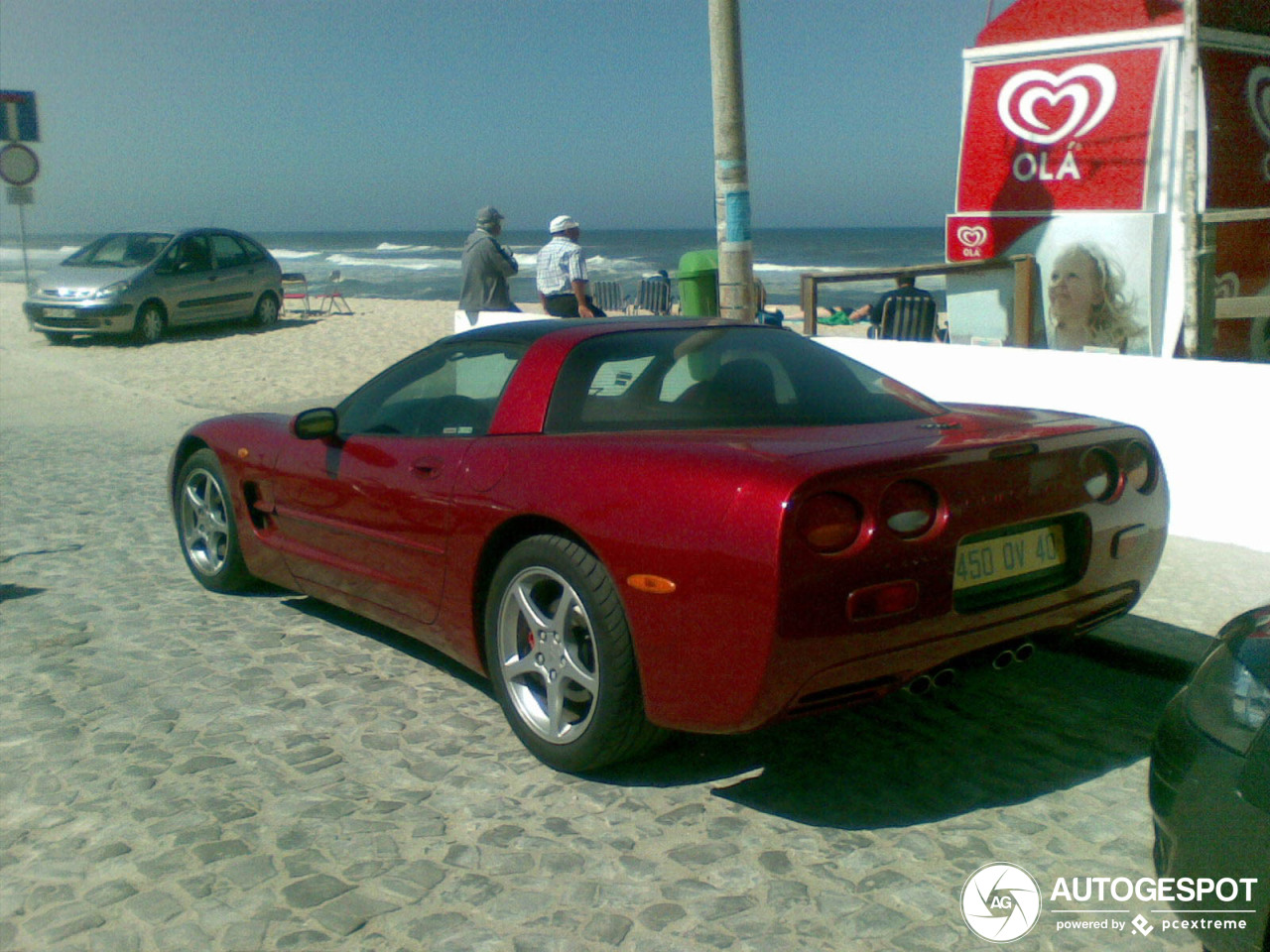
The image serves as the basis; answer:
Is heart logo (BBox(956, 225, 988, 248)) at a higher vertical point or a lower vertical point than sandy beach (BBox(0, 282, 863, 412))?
higher

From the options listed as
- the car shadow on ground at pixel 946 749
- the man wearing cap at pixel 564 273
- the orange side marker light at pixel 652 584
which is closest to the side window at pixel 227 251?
the man wearing cap at pixel 564 273

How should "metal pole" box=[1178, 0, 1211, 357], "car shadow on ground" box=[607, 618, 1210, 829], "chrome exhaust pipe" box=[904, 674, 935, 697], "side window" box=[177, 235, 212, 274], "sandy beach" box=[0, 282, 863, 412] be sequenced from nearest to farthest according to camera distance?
"chrome exhaust pipe" box=[904, 674, 935, 697] → "car shadow on ground" box=[607, 618, 1210, 829] → "metal pole" box=[1178, 0, 1211, 357] → "sandy beach" box=[0, 282, 863, 412] → "side window" box=[177, 235, 212, 274]

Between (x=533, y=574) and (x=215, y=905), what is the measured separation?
1.24 meters

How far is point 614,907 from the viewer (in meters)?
2.85

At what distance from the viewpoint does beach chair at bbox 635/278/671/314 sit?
75.3 ft

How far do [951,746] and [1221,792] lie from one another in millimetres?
1609

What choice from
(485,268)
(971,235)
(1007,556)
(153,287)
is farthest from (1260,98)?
A: (153,287)

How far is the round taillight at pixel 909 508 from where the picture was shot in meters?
3.10

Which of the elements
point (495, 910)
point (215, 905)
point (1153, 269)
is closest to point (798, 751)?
point (495, 910)

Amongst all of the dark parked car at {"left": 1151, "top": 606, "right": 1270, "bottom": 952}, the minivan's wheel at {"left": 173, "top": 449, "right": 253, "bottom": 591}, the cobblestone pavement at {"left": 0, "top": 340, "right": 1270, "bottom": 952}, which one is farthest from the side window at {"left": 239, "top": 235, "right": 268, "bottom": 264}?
the dark parked car at {"left": 1151, "top": 606, "right": 1270, "bottom": 952}

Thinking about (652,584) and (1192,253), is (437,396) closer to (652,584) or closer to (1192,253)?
(652,584)

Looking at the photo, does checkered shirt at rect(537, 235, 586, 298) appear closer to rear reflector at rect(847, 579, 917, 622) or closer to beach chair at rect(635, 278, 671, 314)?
rear reflector at rect(847, 579, 917, 622)

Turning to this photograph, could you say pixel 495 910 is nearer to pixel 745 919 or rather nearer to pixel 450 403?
pixel 745 919

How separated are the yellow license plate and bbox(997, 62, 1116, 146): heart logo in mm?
6661
